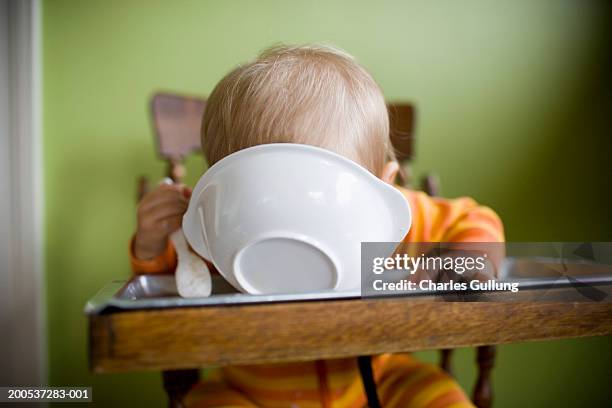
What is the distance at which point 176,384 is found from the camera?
571mm

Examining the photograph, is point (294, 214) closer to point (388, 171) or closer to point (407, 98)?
point (388, 171)

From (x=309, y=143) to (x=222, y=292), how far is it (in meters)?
0.16

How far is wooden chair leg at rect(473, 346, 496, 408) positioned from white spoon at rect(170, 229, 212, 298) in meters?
0.45

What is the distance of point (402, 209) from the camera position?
40 centimetres

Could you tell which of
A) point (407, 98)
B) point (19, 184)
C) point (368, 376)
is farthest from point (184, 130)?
point (368, 376)

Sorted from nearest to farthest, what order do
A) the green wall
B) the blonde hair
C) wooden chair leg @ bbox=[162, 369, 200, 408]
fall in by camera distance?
the blonde hair → wooden chair leg @ bbox=[162, 369, 200, 408] → the green wall

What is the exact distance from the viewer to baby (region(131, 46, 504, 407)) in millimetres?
465

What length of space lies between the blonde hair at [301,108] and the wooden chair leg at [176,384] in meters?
0.24

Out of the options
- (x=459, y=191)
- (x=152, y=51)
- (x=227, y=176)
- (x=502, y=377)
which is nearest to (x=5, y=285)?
(x=152, y=51)

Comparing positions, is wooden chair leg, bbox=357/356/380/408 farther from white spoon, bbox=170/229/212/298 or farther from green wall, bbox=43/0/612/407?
green wall, bbox=43/0/612/407

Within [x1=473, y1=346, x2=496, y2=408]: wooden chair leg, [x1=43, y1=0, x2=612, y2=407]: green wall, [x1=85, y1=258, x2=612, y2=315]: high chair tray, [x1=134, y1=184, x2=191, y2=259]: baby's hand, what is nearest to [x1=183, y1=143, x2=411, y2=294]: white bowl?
[x1=85, y1=258, x2=612, y2=315]: high chair tray

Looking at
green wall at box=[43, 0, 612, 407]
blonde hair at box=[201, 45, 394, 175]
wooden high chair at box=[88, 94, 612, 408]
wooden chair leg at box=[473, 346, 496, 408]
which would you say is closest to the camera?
wooden high chair at box=[88, 94, 612, 408]

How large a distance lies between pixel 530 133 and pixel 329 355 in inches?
36.8

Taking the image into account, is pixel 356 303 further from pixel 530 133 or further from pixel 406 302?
pixel 530 133
